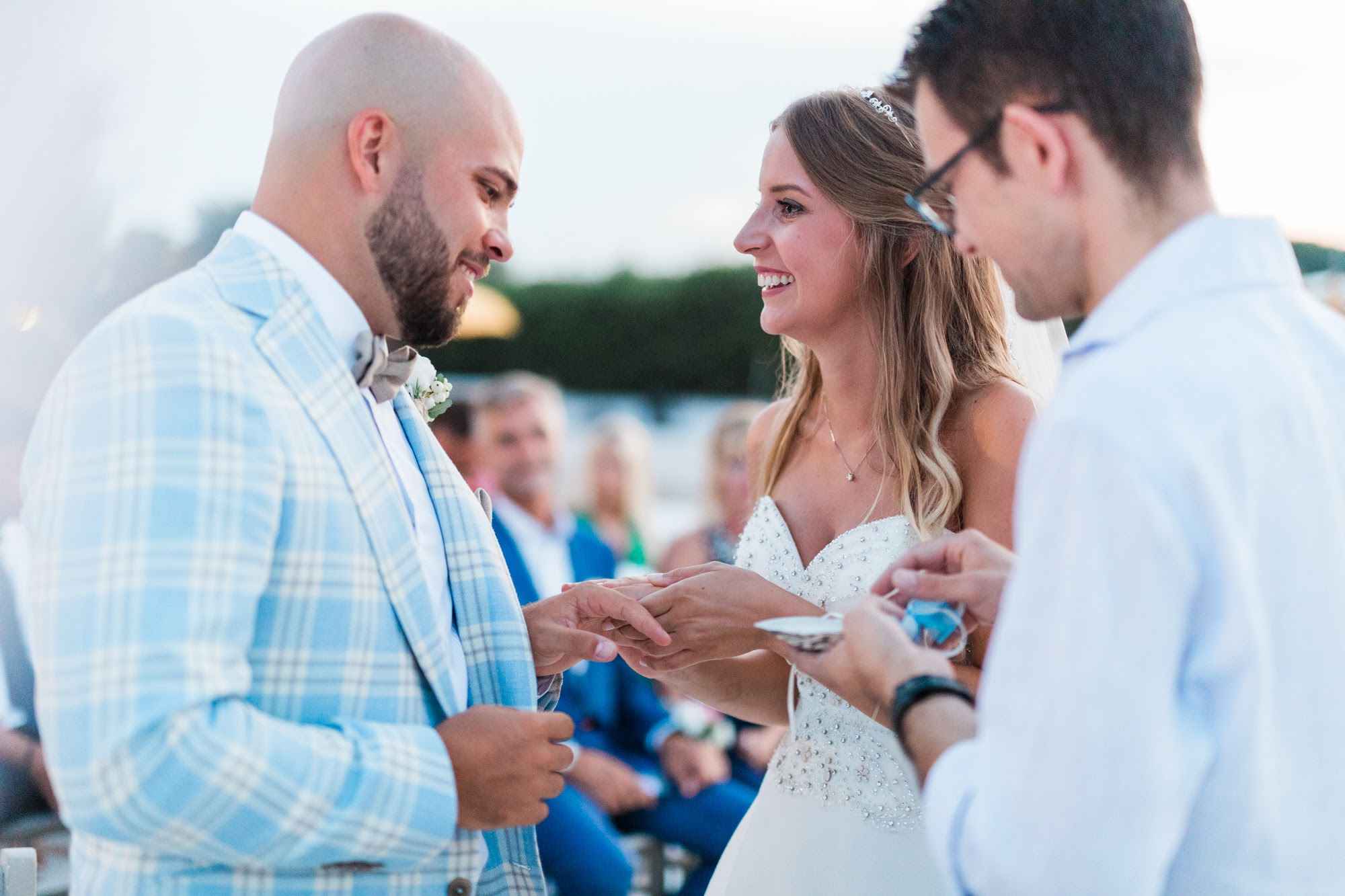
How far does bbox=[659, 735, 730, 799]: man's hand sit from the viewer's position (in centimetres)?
553

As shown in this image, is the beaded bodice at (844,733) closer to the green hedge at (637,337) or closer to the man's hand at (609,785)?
the man's hand at (609,785)

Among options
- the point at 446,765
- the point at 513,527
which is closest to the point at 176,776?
the point at 446,765

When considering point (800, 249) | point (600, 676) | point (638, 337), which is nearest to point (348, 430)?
point (800, 249)

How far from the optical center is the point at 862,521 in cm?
295

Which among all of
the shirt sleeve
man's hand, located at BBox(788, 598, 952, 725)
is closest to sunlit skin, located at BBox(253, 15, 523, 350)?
man's hand, located at BBox(788, 598, 952, 725)

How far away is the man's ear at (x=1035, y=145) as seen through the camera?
146 centimetres

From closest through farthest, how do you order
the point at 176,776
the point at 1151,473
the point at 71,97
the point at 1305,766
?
the point at 1151,473 < the point at 1305,766 < the point at 176,776 < the point at 71,97

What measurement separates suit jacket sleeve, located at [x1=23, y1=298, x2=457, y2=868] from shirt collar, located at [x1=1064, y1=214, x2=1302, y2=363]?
1.15 meters

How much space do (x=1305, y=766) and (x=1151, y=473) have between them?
16.6 inches

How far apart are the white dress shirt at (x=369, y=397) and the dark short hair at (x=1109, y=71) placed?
109 centimetres

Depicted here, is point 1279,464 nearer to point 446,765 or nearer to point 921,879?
point 446,765

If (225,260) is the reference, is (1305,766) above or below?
below

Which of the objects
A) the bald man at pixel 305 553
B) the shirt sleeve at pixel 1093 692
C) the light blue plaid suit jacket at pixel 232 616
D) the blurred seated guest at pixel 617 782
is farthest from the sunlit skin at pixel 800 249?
the blurred seated guest at pixel 617 782

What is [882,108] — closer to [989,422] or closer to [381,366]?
[989,422]
